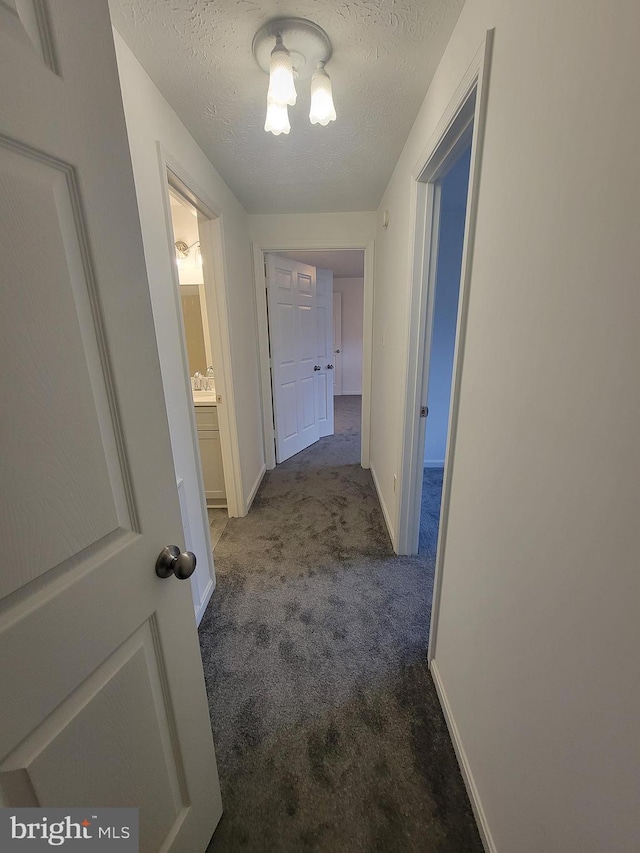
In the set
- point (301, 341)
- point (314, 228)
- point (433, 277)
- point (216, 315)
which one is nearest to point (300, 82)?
point (433, 277)

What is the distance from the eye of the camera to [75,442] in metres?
0.52

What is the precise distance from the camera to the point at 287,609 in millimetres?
1708

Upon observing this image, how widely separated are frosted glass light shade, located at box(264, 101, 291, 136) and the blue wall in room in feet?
5.25

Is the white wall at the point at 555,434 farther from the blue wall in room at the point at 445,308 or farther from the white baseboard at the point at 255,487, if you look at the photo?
the white baseboard at the point at 255,487

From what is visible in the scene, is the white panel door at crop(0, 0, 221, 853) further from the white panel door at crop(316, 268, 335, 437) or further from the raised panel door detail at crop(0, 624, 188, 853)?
the white panel door at crop(316, 268, 335, 437)

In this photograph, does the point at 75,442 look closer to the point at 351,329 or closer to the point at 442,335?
the point at 442,335

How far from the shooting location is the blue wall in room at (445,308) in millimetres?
2638

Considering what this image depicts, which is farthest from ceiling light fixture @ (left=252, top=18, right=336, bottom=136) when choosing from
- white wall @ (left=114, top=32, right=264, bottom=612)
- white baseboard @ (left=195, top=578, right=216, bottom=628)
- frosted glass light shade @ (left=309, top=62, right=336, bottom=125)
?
white baseboard @ (left=195, top=578, right=216, bottom=628)

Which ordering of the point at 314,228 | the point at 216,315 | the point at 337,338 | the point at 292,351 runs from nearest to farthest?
the point at 216,315 < the point at 314,228 < the point at 292,351 < the point at 337,338

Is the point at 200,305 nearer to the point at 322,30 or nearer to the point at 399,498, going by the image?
the point at 322,30

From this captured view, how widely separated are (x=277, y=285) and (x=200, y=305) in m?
0.74

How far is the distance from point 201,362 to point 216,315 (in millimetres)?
937

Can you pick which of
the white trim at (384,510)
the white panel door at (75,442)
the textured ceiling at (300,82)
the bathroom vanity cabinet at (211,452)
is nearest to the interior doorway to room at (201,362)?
the bathroom vanity cabinet at (211,452)

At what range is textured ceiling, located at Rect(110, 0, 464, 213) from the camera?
39.7 inches
